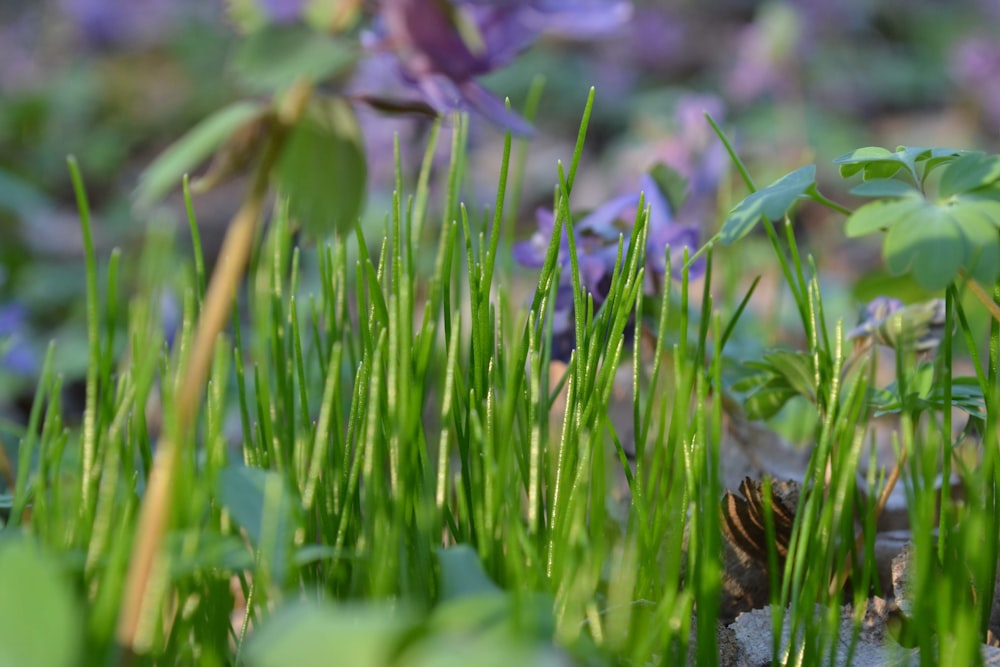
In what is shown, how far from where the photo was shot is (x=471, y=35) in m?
0.63

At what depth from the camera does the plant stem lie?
0.54 metres

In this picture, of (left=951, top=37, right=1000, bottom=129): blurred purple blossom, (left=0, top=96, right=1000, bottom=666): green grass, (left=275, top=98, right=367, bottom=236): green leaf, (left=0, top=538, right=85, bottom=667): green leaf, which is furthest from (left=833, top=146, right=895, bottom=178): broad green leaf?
(left=951, top=37, right=1000, bottom=129): blurred purple blossom

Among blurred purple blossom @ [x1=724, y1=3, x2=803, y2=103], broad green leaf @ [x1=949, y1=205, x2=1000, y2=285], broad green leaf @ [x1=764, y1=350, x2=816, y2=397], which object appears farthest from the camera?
blurred purple blossom @ [x1=724, y1=3, x2=803, y2=103]

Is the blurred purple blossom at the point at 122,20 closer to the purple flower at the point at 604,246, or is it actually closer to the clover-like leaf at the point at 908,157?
the purple flower at the point at 604,246

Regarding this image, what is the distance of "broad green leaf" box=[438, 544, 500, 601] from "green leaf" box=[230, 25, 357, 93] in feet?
1.03

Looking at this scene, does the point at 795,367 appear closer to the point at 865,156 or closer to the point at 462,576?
the point at 865,156

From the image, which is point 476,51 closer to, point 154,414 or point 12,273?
point 154,414

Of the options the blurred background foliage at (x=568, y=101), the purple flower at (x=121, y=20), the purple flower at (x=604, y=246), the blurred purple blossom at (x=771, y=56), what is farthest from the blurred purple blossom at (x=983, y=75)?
the purple flower at (x=121, y=20)

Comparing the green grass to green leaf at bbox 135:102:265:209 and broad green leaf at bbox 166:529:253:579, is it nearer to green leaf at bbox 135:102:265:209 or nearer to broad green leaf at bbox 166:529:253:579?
broad green leaf at bbox 166:529:253:579

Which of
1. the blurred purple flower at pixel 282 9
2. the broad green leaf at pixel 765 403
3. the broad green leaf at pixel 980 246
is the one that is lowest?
the broad green leaf at pixel 765 403

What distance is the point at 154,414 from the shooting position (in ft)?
7.96

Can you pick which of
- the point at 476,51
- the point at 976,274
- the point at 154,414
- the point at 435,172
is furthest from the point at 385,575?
the point at 435,172

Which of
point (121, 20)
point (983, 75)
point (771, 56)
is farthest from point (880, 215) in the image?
point (121, 20)

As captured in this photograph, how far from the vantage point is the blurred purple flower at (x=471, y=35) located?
612 mm
